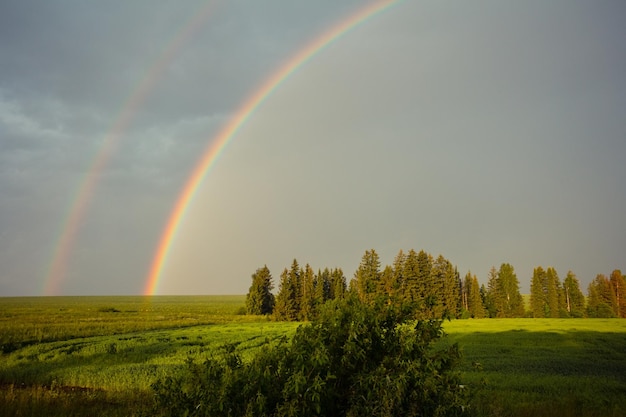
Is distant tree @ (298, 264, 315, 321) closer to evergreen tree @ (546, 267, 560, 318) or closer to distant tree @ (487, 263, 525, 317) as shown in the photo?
distant tree @ (487, 263, 525, 317)

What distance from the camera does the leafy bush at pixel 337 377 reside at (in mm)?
5906

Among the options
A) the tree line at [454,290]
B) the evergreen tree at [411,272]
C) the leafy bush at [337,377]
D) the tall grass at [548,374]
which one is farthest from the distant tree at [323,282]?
the leafy bush at [337,377]

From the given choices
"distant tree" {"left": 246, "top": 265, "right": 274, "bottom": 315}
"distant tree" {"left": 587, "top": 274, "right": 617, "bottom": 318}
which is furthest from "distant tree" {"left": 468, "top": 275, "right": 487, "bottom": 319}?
"distant tree" {"left": 246, "top": 265, "right": 274, "bottom": 315}

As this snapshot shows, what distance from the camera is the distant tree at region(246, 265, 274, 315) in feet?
374

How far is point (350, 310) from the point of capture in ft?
22.4

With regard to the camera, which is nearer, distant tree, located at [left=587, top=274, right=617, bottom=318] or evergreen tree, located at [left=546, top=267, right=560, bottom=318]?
distant tree, located at [left=587, top=274, right=617, bottom=318]

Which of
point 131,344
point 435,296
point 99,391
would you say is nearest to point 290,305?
point 131,344

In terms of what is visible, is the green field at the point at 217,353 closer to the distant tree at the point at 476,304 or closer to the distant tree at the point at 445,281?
the distant tree at the point at 445,281

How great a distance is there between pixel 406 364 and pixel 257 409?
88.9 inches

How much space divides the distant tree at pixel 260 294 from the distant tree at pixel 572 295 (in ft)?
265

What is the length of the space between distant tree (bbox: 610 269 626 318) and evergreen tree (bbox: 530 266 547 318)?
1571 cm

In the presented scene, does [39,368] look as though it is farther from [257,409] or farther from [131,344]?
[257,409]

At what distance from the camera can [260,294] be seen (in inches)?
4491

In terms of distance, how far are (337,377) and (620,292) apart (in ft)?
416
